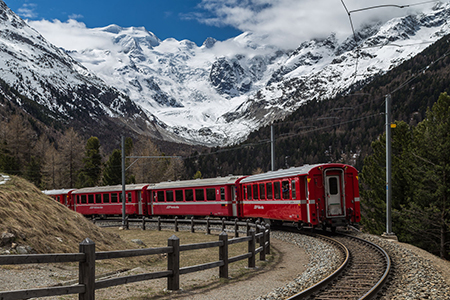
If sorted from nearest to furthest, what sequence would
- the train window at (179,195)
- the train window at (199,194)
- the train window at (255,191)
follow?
the train window at (255,191) → the train window at (199,194) → the train window at (179,195)

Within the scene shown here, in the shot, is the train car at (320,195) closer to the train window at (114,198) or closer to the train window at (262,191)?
the train window at (262,191)

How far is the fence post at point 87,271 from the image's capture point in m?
6.95

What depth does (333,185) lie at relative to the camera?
20.5 m

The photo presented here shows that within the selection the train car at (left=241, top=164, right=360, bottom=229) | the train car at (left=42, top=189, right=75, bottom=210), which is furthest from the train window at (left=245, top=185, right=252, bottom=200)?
the train car at (left=42, top=189, right=75, bottom=210)

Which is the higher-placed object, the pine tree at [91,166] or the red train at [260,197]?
the pine tree at [91,166]

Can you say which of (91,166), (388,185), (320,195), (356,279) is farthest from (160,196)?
(91,166)

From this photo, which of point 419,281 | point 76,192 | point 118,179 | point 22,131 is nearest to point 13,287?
point 419,281

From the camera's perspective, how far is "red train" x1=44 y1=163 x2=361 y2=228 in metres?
20.2

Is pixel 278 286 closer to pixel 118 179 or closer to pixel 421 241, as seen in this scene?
pixel 421 241

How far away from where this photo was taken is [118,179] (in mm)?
74125

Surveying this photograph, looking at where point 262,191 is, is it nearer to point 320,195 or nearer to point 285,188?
point 285,188

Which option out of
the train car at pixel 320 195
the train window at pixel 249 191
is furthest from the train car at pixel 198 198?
the train car at pixel 320 195

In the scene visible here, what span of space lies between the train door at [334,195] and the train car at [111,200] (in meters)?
21.8

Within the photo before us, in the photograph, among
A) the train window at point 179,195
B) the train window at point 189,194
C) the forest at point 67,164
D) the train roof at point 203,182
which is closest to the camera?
the train roof at point 203,182
